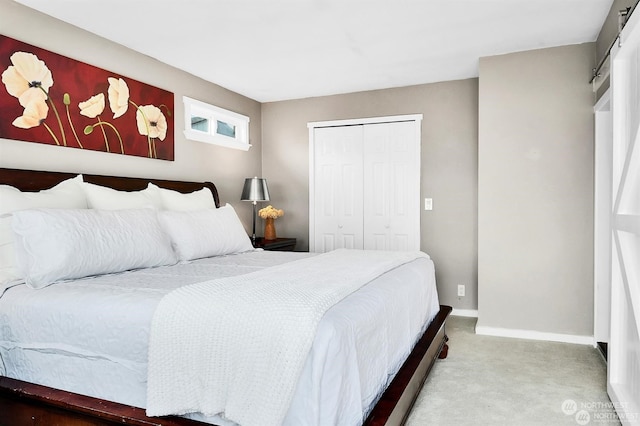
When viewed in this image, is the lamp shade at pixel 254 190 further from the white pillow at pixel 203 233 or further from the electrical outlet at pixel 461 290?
the electrical outlet at pixel 461 290

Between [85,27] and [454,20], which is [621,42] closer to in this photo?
[454,20]

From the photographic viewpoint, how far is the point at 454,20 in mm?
3109

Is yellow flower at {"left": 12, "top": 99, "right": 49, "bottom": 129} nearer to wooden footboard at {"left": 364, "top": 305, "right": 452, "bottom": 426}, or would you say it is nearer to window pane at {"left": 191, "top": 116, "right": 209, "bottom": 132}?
window pane at {"left": 191, "top": 116, "right": 209, "bottom": 132}

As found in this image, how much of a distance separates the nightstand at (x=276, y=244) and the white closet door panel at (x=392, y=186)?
0.85 metres

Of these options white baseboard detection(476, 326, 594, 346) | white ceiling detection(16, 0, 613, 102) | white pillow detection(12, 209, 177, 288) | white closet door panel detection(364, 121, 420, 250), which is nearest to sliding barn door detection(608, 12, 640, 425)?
white ceiling detection(16, 0, 613, 102)

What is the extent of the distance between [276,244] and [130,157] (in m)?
1.65

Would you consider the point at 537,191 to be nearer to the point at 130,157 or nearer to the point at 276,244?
the point at 276,244

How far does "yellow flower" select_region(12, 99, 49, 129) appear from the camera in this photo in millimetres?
2730

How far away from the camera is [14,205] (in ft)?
7.75

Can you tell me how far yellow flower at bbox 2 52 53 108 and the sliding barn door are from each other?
337cm

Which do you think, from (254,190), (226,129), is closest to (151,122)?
(226,129)

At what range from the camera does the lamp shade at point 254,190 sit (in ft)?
15.4

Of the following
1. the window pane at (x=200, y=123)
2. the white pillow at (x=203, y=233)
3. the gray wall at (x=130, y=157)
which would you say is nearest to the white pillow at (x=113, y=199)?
the white pillow at (x=203, y=233)

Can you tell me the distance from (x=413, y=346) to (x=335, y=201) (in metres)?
2.77
